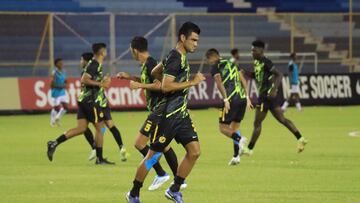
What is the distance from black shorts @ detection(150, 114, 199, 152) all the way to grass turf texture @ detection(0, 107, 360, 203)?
111 cm

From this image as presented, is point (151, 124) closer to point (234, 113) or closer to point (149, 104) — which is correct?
point (149, 104)

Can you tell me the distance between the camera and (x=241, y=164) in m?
19.7

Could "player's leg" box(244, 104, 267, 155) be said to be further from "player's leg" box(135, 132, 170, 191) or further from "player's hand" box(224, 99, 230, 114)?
"player's leg" box(135, 132, 170, 191)

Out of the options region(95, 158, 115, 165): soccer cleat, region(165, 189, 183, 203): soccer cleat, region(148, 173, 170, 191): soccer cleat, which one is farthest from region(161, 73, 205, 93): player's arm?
region(95, 158, 115, 165): soccer cleat

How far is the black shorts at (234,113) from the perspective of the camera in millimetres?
20703

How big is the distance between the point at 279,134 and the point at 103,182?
12.5 meters

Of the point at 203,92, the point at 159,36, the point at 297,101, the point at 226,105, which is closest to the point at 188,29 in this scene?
the point at 226,105

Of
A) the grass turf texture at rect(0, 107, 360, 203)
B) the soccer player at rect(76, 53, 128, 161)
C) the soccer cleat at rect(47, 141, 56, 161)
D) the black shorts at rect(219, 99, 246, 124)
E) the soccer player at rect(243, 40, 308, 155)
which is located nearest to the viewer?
the grass turf texture at rect(0, 107, 360, 203)

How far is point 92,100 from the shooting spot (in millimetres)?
20516

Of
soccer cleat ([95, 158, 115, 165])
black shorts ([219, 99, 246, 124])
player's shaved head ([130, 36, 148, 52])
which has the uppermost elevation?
player's shaved head ([130, 36, 148, 52])

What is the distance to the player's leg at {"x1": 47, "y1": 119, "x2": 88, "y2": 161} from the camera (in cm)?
2019

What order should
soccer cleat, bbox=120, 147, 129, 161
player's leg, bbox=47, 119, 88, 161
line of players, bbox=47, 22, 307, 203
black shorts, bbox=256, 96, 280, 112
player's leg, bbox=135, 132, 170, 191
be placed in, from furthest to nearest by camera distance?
black shorts, bbox=256, 96, 280, 112, soccer cleat, bbox=120, 147, 129, 161, player's leg, bbox=47, 119, 88, 161, player's leg, bbox=135, 132, 170, 191, line of players, bbox=47, 22, 307, 203

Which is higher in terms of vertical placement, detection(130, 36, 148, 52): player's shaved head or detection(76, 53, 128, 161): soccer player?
detection(130, 36, 148, 52): player's shaved head

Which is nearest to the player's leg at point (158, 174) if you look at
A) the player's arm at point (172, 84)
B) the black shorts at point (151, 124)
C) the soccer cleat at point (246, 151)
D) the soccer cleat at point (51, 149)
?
the black shorts at point (151, 124)
